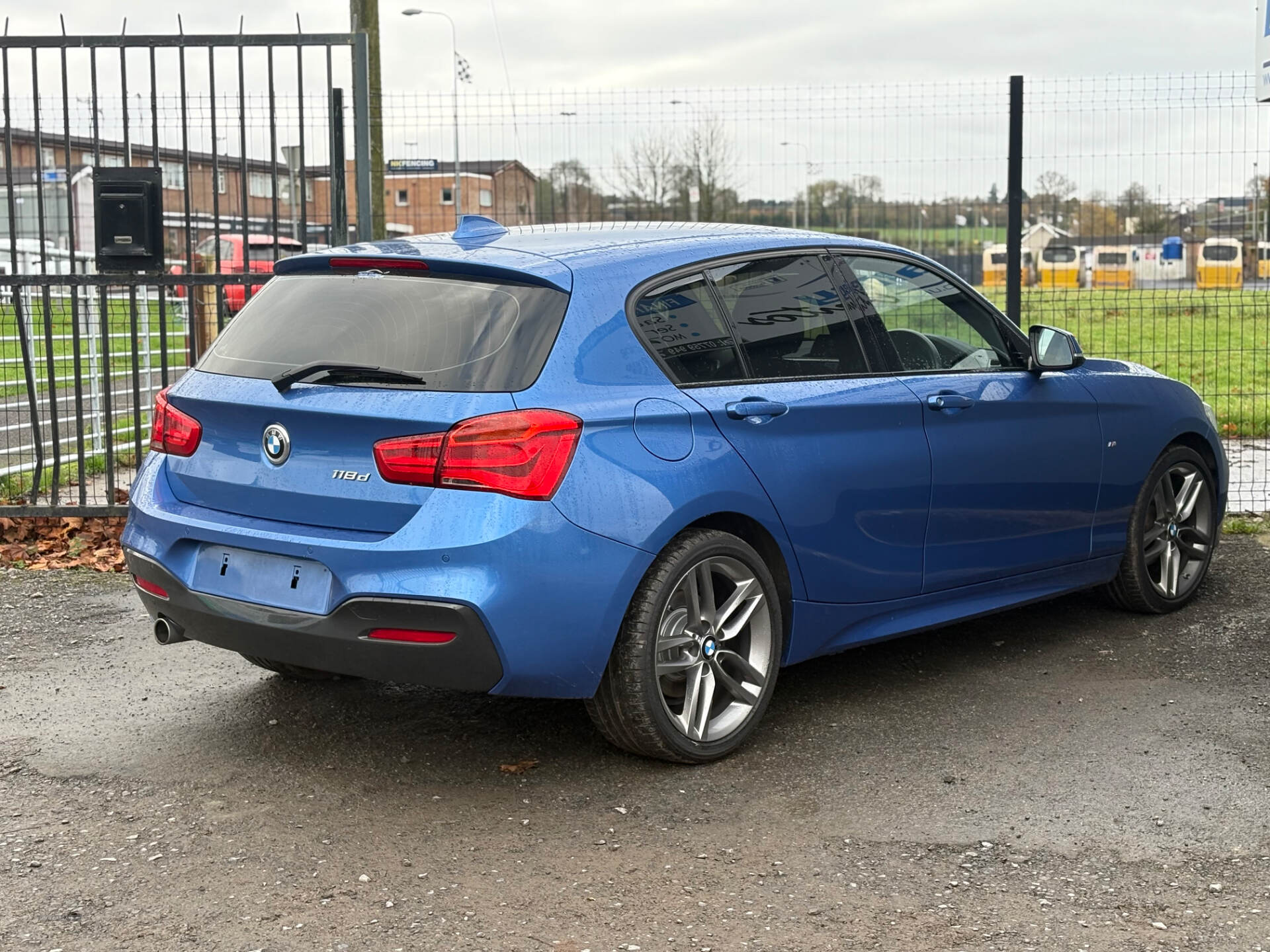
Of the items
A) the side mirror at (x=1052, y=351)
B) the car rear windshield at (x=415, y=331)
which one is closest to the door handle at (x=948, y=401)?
the side mirror at (x=1052, y=351)

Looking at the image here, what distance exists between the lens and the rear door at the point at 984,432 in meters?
5.32

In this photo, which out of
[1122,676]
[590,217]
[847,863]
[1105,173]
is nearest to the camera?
[847,863]

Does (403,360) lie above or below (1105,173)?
below

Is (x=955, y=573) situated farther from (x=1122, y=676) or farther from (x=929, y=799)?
(x=929, y=799)

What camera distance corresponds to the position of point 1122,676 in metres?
5.62

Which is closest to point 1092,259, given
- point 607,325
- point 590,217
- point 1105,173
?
point 1105,173

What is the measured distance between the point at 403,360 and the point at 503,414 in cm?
39

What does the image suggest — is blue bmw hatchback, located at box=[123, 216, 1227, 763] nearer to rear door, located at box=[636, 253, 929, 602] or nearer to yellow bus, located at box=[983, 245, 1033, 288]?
rear door, located at box=[636, 253, 929, 602]

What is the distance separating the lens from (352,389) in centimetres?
424

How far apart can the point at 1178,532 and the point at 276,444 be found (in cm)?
415

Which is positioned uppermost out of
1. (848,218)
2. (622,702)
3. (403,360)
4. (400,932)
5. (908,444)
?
(848,218)

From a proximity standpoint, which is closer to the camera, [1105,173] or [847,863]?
[847,863]

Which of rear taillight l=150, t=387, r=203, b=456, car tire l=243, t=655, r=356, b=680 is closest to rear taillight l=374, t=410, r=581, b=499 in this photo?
rear taillight l=150, t=387, r=203, b=456

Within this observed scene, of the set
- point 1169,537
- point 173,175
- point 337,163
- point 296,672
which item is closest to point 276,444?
point 296,672
